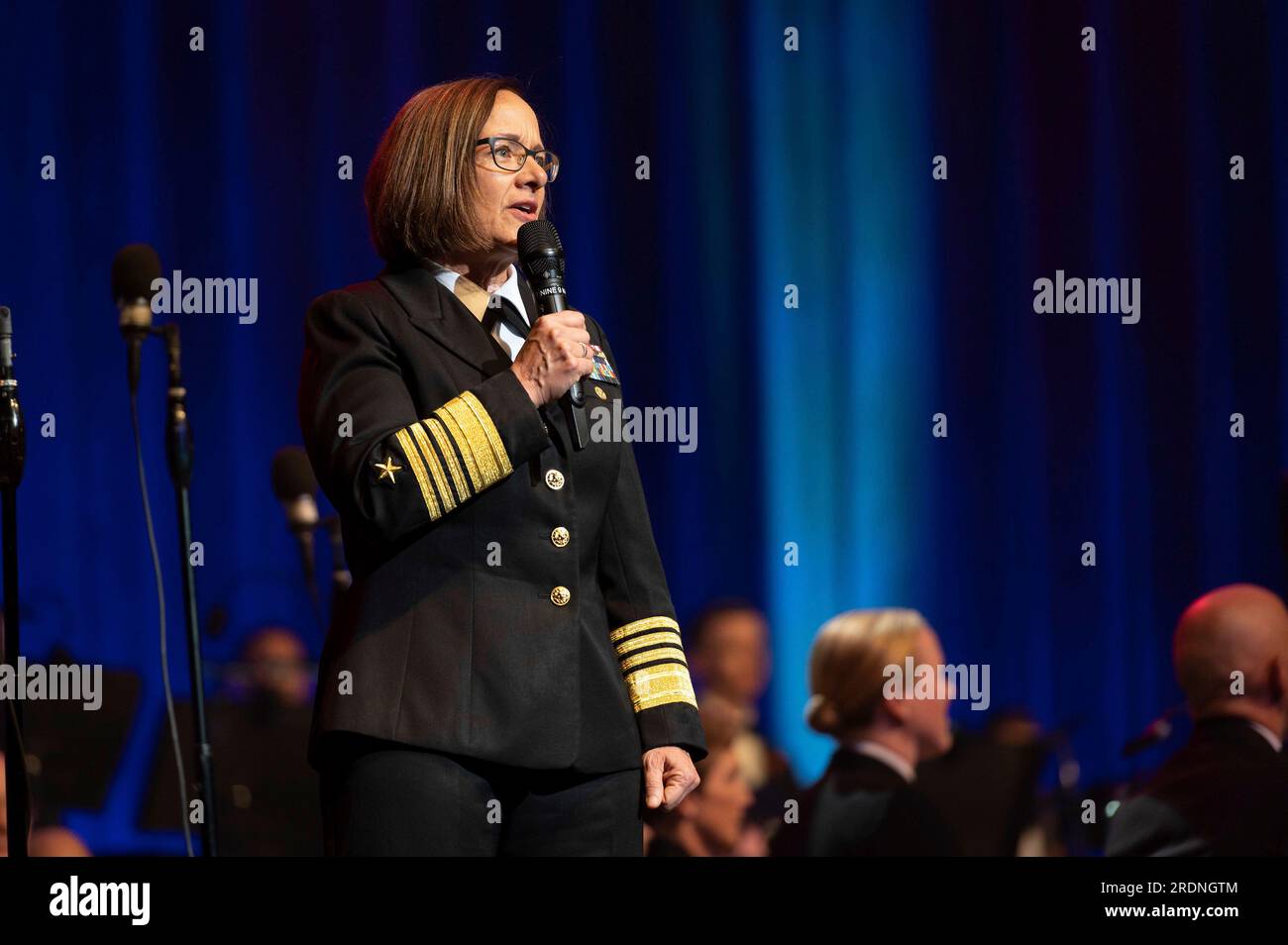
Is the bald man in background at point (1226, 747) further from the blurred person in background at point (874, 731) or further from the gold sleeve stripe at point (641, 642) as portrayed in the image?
the gold sleeve stripe at point (641, 642)

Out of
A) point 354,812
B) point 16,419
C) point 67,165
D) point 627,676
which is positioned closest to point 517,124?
point 627,676

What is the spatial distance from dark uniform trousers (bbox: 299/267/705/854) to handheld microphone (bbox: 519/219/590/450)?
0.03m

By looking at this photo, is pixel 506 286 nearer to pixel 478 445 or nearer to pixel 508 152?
pixel 508 152

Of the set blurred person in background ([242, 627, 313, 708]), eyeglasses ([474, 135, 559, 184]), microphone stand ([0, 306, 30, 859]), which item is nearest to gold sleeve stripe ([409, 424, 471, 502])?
eyeglasses ([474, 135, 559, 184])

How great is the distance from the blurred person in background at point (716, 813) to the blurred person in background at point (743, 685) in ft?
0.05

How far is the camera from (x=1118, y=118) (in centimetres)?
390

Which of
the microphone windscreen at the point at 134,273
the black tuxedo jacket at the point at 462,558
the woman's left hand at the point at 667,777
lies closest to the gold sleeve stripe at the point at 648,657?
the black tuxedo jacket at the point at 462,558

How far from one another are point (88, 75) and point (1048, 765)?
2.75 m

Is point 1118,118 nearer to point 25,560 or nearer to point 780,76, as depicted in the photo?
point 780,76

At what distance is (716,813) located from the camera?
12.2 ft

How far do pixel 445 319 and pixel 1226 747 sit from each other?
247 centimetres

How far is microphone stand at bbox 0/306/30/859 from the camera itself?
103 inches

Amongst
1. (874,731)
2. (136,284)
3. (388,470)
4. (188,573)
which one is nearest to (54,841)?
(188,573)
